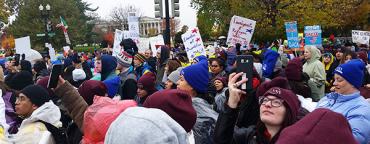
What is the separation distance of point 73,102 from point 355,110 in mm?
2687

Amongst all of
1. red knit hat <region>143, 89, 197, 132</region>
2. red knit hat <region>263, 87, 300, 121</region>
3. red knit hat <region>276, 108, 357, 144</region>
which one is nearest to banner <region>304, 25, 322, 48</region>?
red knit hat <region>263, 87, 300, 121</region>

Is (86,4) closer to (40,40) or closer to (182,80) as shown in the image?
(40,40)

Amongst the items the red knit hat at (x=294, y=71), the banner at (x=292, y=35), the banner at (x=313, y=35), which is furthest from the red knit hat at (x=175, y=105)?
the banner at (x=313, y=35)

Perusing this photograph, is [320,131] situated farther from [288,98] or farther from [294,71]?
[294,71]

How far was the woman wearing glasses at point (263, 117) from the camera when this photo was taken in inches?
130

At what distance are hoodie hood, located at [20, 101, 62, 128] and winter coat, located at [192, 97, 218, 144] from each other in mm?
1293

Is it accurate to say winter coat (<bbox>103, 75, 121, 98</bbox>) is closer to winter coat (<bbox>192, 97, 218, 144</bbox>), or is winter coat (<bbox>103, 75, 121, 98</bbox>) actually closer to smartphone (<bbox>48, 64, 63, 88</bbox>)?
smartphone (<bbox>48, 64, 63, 88</bbox>)

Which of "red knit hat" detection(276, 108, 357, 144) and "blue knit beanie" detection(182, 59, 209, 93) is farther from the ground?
"red knit hat" detection(276, 108, 357, 144)

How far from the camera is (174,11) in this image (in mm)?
17422

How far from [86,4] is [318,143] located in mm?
90675

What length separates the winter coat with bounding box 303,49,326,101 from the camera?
7.43 meters

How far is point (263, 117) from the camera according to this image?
332cm

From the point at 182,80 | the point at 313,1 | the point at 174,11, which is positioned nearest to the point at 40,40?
the point at 313,1

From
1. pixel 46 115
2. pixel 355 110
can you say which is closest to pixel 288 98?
pixel 355 110
